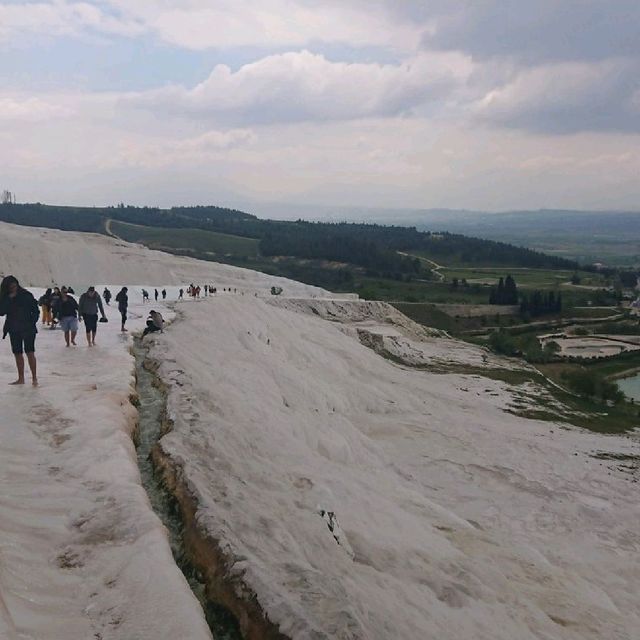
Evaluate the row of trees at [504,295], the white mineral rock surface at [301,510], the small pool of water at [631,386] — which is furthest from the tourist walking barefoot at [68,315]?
the row of trees at [504,295]

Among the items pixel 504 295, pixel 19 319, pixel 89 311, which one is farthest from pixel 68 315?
pixel 504 295

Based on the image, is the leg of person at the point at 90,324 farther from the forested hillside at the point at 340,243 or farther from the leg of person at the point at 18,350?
the forested hillside at the point at 340,243

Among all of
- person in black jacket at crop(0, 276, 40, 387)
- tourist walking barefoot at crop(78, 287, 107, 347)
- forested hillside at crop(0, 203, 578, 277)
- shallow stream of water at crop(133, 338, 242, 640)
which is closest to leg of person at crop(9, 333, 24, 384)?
person in black jacket at crop(0, 276, 40, 387)

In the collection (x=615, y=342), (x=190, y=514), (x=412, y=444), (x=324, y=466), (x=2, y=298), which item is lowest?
(x=615, y=342)

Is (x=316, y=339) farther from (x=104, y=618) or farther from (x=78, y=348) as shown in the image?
(x=104, y=618)

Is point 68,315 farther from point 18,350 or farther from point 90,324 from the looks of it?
point 18,350

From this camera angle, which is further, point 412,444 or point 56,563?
point 412,444

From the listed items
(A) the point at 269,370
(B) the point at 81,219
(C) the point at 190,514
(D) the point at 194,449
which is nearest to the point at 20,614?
(C) the point at 190,514
